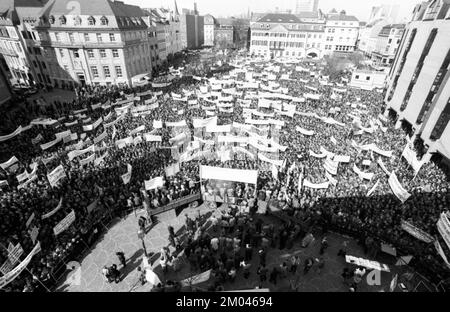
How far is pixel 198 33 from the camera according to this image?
386 ft

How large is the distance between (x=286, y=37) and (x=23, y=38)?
72.4 meters

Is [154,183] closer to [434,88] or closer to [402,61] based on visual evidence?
[434,88]

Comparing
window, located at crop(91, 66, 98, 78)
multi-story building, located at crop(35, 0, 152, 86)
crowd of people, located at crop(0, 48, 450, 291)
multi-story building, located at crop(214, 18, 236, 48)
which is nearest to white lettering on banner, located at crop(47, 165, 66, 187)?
crowd of people, located at crop(0, 48, 450, 291)

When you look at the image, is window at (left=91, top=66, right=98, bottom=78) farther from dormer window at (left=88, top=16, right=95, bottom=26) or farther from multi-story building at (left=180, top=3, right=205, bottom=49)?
multi-story building at (left=180, top=3, right=205, bottom=49)

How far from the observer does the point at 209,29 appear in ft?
397

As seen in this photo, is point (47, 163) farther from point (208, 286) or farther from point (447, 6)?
point (447, 6)

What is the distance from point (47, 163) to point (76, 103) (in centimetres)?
1838

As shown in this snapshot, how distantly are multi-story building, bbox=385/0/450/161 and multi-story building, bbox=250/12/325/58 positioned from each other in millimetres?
53997

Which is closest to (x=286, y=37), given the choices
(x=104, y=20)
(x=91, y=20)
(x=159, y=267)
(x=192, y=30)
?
(x=192, y=30)

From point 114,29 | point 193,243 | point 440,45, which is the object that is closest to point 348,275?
point 193,243

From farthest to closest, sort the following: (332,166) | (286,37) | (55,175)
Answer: (286,37), (332,166), (55,175)

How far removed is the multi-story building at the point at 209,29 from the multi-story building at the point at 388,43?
72.3m

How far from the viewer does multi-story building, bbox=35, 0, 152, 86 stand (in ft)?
133

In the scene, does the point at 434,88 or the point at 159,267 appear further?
the point at 434,88
